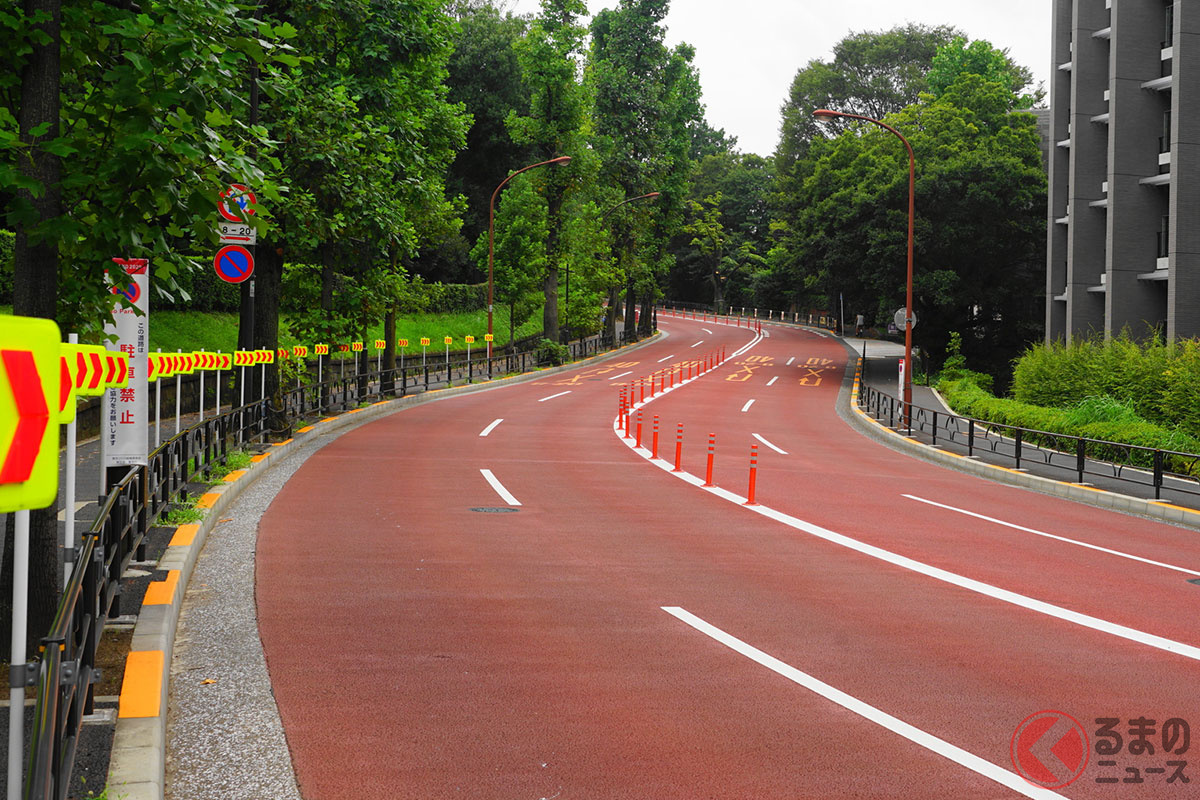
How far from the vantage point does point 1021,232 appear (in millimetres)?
57719

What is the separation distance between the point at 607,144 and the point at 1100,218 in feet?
102

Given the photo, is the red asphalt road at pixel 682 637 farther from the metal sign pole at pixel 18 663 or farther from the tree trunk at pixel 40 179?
the tree trunk at pixel 40 179

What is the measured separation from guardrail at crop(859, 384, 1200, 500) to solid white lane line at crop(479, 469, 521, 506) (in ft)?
31.2

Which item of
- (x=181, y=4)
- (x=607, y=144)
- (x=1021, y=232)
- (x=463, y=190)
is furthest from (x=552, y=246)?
(x=181, y=4)

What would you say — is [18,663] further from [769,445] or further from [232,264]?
[769,445]

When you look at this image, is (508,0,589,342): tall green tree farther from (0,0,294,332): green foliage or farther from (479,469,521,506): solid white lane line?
(0,0,294,332): green foliage

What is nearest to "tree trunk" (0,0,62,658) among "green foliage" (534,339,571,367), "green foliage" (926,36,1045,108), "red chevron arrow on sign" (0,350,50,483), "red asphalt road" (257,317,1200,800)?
"red asphalt road" (257,317,1200,800)

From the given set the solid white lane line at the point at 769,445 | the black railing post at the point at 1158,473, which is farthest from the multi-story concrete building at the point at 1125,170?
the black railing post at the point at 1158,473

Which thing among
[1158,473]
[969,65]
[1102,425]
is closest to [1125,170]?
[1102,425]

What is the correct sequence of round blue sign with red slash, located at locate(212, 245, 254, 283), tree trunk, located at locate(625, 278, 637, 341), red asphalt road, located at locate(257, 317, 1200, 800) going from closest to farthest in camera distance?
1. red asphalt road, located at locate(257, 317, 1200, 800)
2. round blue sign with red slash, located at locate(212, 245, 254, 283)
3. tree trunk, located at locate(625, 278, 637, 341)

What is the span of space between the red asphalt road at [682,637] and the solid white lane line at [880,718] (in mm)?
64

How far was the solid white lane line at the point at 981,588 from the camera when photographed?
338 inches

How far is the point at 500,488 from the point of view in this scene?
1741 cm

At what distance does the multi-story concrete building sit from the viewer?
36656 millimetres
